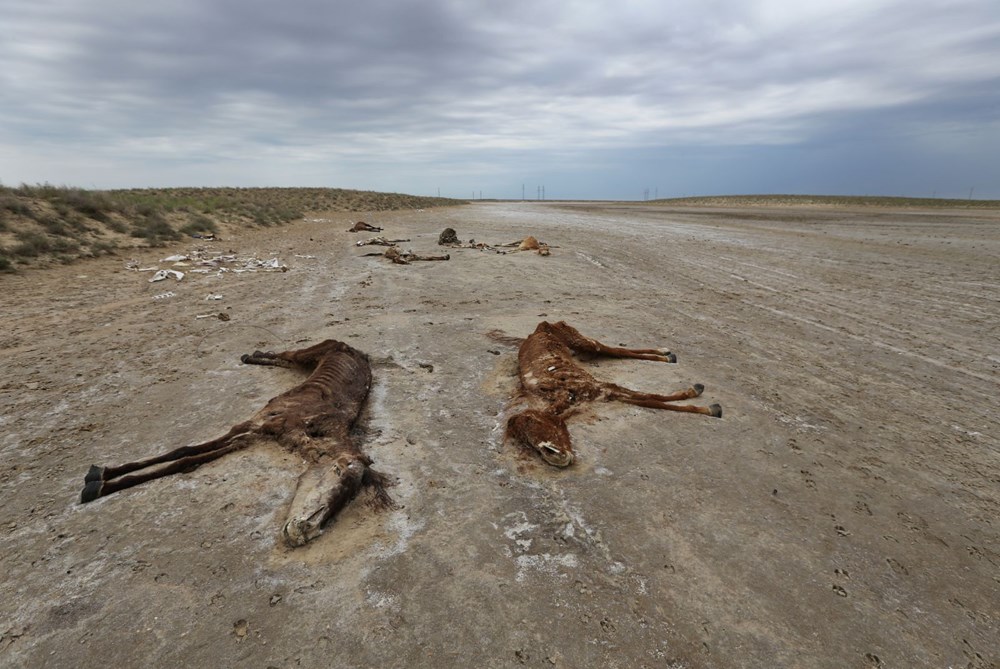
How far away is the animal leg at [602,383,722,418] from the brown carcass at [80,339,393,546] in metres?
2.62

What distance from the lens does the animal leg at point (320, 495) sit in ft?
9.81

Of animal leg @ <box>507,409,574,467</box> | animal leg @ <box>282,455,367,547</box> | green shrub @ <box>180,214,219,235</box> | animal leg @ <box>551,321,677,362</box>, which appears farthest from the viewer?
green shrub @ <box>180,214,219,235</box>

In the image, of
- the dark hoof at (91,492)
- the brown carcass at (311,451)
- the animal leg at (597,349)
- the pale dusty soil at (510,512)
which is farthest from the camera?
the animal leg at (597,349)

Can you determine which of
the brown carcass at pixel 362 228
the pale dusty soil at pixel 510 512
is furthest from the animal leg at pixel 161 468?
the brown carcass at pixel 362 228

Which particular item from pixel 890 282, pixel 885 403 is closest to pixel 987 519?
pixel 885 403

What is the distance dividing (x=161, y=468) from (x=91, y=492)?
0.43 m

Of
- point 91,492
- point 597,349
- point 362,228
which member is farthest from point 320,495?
point 362,228

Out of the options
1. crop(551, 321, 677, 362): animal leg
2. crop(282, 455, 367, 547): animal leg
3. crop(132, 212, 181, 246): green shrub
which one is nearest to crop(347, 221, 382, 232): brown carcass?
crop(132, 212, 181, 246): green shrub

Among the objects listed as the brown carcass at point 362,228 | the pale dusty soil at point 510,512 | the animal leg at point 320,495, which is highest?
the brown carcass at point 362,228

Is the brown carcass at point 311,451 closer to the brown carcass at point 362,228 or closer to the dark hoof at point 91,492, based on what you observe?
the dark hoof at point 91,492

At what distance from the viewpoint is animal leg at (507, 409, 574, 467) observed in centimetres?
392

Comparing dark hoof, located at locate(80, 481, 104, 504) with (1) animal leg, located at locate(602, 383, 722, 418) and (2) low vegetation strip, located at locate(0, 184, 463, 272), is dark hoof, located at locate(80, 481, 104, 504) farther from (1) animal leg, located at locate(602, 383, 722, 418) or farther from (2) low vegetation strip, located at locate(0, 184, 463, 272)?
(2) low vegetation strip, located at locate(0, 184, 463, 272)

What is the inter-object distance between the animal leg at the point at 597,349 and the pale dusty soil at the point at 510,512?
0.29m

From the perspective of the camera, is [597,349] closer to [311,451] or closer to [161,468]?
[311,451]
